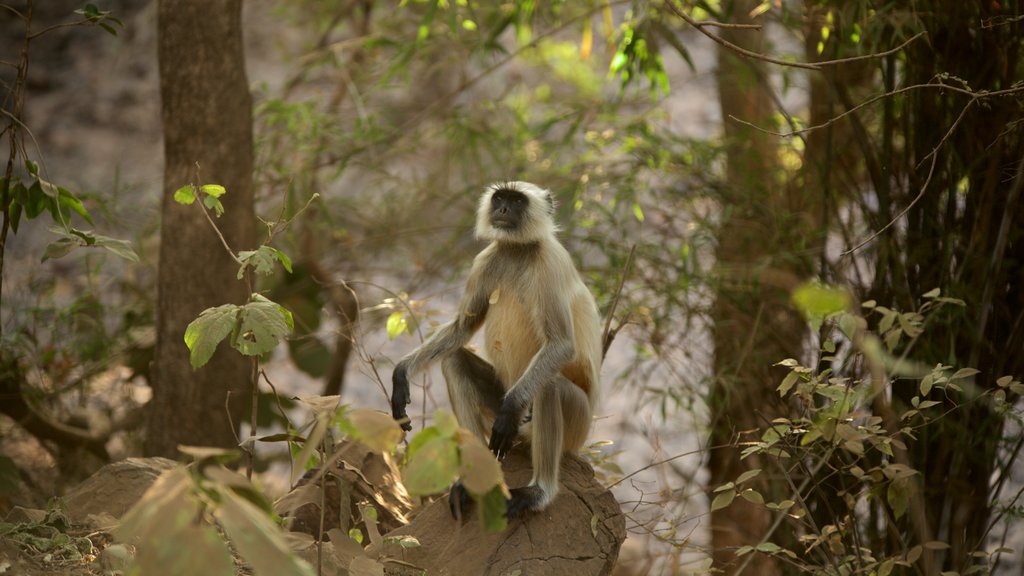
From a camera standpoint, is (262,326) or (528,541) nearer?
(262,326)

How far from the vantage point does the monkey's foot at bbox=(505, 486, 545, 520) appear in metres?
3.24

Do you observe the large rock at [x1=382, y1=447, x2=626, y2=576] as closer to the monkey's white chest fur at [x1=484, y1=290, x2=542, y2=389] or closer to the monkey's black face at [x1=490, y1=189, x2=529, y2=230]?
the monkey's white chest fur at [x1=484, y1=290, x2=542, y2=389]

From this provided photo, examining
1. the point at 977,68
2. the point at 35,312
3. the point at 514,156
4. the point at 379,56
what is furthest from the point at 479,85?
the point at 977,68

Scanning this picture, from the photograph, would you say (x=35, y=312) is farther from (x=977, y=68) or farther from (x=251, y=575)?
(x=977, y=68)

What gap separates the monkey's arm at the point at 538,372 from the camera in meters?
3.29

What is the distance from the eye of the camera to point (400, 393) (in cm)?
352

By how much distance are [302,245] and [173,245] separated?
274 centimetres

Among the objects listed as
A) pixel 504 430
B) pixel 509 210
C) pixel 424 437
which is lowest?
pixel 504 430

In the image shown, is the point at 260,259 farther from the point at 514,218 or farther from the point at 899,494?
the point at 899,494

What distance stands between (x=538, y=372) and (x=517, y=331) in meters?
0.35

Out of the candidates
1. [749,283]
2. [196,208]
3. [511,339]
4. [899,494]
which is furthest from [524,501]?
[749,283]

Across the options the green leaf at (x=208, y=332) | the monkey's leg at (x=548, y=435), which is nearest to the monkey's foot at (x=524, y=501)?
the monkey's leg at (x=548, y=435)

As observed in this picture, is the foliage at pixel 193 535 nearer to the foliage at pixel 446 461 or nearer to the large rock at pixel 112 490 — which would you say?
the foliage at pixel 446 461

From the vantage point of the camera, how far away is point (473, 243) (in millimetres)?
7098
